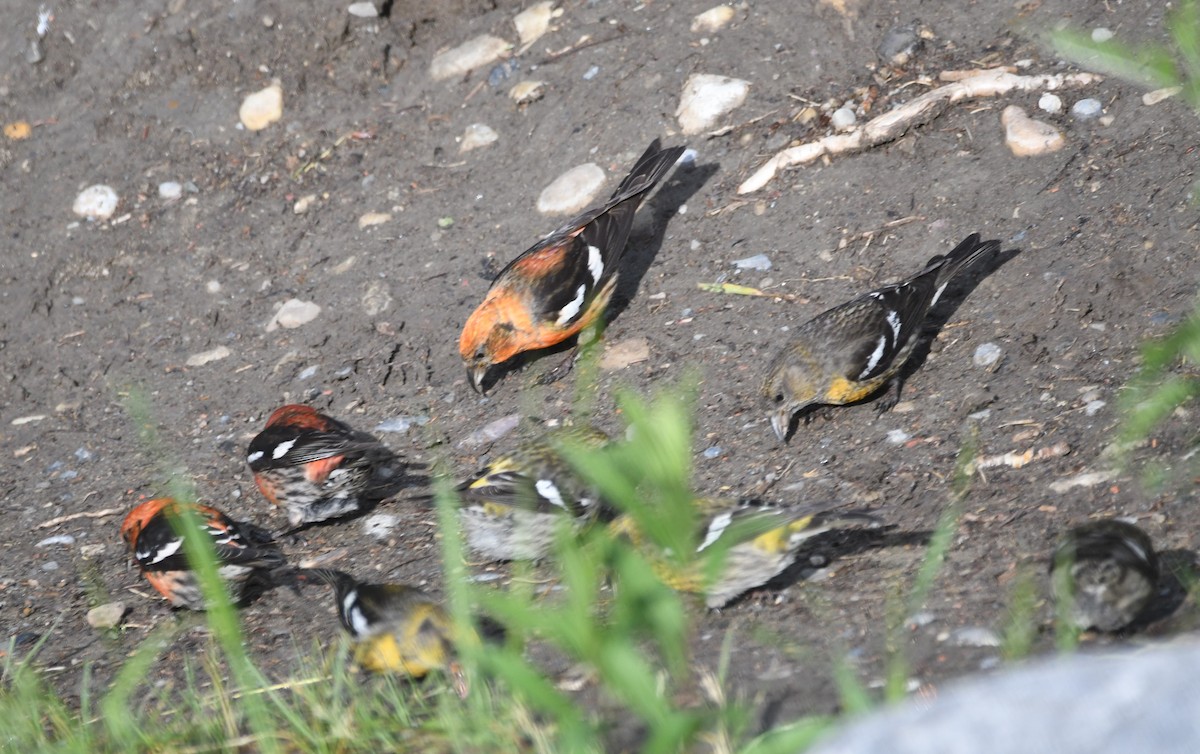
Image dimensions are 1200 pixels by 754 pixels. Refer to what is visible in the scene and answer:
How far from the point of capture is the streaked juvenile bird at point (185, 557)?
15.8 ft

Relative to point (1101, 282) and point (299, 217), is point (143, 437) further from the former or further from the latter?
point (1101, 282)

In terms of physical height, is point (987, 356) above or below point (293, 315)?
below

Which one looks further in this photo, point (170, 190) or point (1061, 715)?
point (170, 190)

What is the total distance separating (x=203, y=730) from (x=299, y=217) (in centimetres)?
439

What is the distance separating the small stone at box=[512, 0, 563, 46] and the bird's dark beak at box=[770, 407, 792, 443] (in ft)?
12.0

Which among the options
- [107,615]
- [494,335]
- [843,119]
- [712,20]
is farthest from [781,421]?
[712,20]

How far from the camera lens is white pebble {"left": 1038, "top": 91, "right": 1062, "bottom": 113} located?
6.01 m

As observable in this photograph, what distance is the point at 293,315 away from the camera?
22.0ft

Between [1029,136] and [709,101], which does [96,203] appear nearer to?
[709,101]

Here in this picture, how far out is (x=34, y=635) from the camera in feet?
16.3

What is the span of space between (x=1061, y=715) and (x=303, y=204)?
6.20m

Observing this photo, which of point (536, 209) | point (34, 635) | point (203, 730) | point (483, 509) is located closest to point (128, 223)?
point (536, 209)

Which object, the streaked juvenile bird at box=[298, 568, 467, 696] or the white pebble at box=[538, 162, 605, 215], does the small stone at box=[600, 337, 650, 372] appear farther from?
the streaked juvenile bird at box=[298, 568, 467, 696]

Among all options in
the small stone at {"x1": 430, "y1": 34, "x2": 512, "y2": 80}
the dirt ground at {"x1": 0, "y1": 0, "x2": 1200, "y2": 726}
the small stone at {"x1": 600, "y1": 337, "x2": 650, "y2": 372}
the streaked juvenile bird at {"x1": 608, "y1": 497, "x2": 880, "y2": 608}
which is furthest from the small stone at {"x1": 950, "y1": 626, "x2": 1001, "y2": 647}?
the small stone at {"x1": 430, "y1": 34, "x2": 512, "y2": 80}
